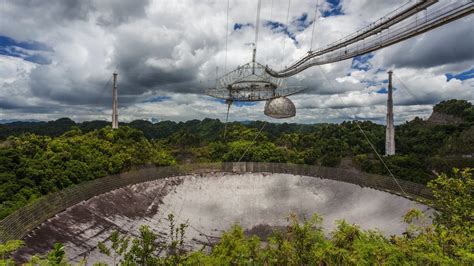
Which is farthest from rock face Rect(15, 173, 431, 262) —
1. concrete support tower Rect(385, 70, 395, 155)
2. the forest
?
concrete support tower Rect(385, 70, 395, 155)

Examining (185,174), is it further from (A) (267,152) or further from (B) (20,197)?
(A) (267,152)

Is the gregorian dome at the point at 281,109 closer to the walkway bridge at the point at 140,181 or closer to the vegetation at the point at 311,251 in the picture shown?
the walkway bridge at the point at 140,181

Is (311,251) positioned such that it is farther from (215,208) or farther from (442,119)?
(442,119)

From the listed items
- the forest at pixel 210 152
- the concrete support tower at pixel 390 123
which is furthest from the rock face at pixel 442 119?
the concrete support tower at pixel 390 123

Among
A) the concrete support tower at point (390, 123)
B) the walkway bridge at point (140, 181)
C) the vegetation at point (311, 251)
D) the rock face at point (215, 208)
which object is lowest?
the rock face at point (215, 208)

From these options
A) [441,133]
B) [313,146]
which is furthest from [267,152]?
[441,133]
